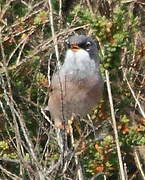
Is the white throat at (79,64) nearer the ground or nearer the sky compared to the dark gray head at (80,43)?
nearer the ground

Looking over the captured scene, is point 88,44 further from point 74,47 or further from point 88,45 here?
point 74,47

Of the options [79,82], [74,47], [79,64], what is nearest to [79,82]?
[79,82]

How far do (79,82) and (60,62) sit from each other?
0.70ft

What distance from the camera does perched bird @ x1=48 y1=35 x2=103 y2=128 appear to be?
4.39 m

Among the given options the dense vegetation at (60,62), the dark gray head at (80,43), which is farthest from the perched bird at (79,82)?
the dense vegetation at (60,62)

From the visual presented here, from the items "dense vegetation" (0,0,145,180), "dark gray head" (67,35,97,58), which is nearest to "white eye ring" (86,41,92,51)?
"dark gray head" (67,35,97,58)

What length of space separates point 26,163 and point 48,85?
1105 millimetres

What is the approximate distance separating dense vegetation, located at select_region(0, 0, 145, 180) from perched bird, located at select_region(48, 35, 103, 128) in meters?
0.10

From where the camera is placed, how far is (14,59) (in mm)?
5027

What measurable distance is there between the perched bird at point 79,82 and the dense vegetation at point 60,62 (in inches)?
4.0

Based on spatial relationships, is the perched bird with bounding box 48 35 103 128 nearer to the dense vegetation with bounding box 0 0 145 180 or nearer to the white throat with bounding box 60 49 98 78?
the white throat with bounding box 60 49 98 78

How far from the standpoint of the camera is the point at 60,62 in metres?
4.45

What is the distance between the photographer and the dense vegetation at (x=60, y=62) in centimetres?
378

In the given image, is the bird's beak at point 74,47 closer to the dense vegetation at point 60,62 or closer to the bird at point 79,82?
the bird at point 79,82
